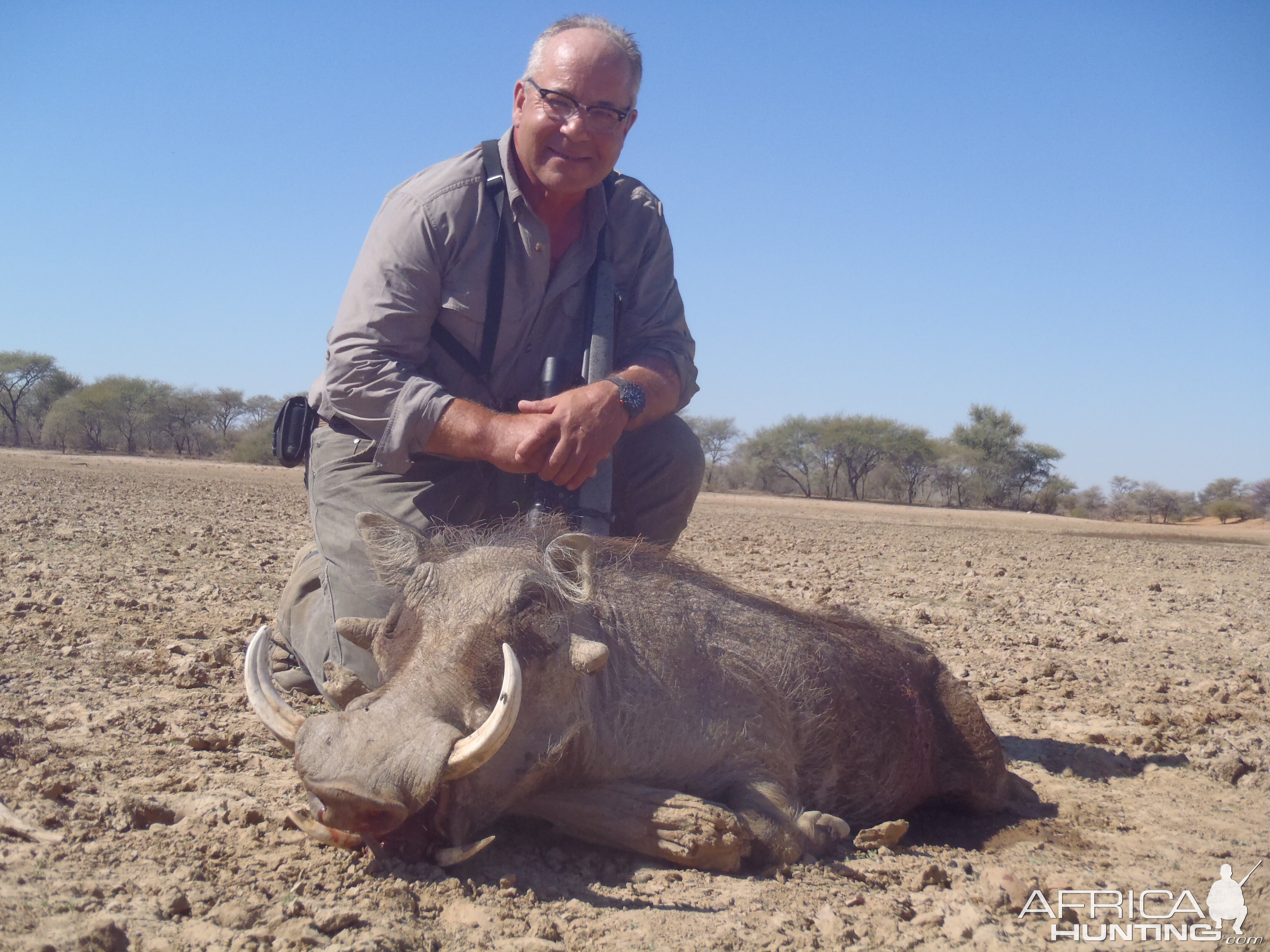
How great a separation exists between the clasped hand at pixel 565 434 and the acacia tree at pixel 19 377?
52032 mm

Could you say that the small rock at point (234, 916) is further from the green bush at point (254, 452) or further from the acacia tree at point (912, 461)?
the acacia tree at point (912, 461)

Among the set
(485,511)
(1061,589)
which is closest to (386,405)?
(485,511)

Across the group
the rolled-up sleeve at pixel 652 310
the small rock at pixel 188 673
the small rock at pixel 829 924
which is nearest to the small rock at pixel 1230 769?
the small rock at pixel 829 924

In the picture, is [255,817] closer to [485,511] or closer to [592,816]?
[592,816]

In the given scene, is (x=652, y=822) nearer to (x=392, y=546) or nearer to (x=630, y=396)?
(x=392, y=546)

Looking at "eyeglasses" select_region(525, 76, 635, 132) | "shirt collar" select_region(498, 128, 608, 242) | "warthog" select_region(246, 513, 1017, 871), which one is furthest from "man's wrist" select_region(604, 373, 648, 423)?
"eyeglasses" select_region(525, 76, 635, 132)

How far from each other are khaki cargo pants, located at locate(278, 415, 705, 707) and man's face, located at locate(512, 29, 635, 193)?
3.27 feet

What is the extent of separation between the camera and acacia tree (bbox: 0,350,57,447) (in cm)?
4791

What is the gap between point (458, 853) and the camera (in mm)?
2332

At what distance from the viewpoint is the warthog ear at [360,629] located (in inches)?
111

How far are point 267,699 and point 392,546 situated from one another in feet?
2.21

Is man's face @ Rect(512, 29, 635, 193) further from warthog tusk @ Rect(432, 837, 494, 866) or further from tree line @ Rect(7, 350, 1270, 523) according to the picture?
tree line @ Rect(7, 350, 1270, 523)

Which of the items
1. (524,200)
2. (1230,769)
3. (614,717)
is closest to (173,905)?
(614,717)

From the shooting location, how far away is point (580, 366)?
12.6ft
